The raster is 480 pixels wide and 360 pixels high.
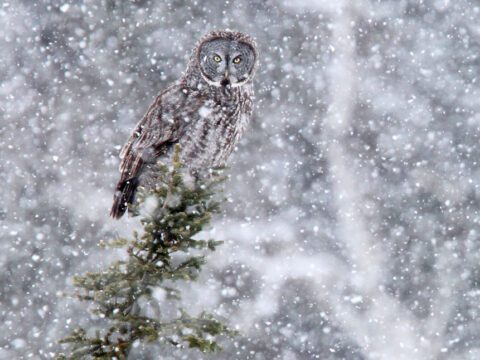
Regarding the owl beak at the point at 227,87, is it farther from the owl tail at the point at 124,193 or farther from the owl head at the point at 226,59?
the owl tail at the point at 124,193

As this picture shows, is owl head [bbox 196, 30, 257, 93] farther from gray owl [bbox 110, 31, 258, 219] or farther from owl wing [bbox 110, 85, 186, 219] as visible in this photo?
owl wing [bbox 110, 85, 186, 219]

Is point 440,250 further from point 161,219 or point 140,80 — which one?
point 161,219

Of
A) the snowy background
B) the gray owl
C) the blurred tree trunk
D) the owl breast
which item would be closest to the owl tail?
the gray owl

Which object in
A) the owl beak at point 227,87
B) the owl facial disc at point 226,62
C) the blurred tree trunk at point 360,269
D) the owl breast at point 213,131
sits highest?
the blurred tree trunk at point 360,269

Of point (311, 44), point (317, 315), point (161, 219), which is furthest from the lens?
point (311, 44)

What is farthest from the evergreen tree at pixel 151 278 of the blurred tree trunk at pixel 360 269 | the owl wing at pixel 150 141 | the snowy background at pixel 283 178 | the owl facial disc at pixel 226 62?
the blurred tree trunk at pixel 360 269

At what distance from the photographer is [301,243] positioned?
582 inches

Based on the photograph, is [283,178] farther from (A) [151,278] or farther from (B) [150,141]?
(A) [151,278]

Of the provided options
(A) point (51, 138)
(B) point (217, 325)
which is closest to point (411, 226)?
(A) point (51, 138)

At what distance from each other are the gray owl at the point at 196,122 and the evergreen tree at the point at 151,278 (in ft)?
6.40

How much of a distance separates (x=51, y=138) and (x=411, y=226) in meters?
6.33

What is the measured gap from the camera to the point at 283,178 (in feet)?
48.2

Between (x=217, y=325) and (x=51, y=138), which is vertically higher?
(x=51, y=138)

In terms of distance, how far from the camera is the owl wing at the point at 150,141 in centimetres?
500
